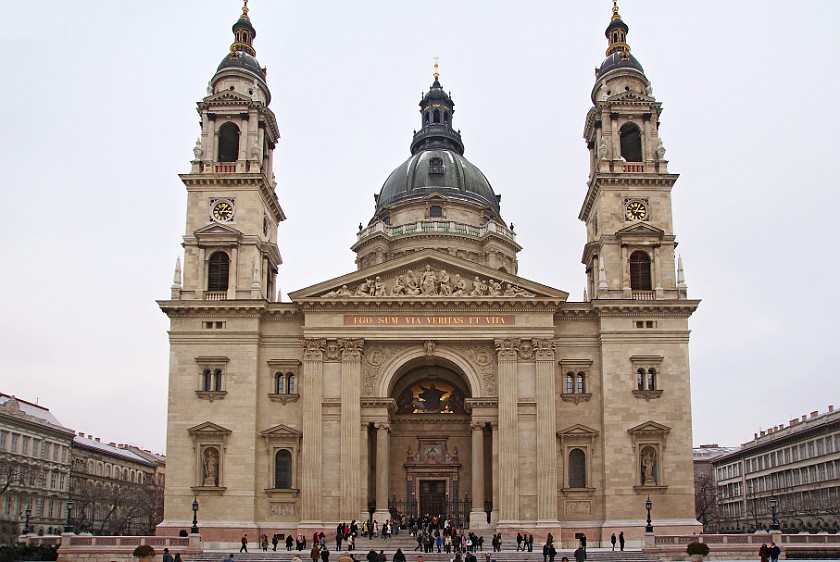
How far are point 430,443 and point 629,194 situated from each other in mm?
19551

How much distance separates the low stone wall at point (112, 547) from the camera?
4291cm

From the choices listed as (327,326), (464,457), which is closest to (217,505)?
(327,326)

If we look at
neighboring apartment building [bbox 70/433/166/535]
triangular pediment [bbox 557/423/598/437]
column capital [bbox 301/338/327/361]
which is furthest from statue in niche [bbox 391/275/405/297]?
neighboring apartment building [bbox 70/433/166/535]

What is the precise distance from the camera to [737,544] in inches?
1703

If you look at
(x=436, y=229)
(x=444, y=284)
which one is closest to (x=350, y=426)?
(x=444, y=284)

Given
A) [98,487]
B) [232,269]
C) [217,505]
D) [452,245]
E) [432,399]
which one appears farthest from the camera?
[98,487]

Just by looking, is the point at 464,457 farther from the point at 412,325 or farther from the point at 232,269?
the point at 232,269

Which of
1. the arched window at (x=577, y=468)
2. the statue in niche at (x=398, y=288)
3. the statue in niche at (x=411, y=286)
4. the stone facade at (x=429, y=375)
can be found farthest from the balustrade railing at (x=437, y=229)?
the arched window at (x=577, y=468)

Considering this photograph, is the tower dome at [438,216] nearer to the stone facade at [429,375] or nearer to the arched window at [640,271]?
the stone facade at [429,375]

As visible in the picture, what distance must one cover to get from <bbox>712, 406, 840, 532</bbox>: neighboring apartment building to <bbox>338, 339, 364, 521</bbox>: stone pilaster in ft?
116

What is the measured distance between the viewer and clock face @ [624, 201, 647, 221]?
57.8 metres

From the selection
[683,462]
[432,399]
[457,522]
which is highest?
[432,399]

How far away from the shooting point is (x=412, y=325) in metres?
54.8

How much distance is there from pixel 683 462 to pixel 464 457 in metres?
13.4
